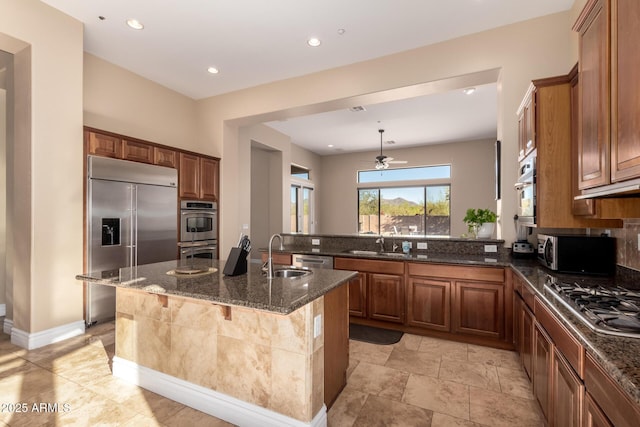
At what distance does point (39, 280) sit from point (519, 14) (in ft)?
17.7

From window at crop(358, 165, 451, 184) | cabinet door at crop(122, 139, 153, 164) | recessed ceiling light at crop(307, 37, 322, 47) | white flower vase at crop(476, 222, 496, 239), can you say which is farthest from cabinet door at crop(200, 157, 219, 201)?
window at crop(358, 165, 451, 184)

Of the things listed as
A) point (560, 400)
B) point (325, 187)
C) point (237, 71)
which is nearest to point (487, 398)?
point (560, 400)

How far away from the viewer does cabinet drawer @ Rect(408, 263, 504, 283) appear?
9.59 ft

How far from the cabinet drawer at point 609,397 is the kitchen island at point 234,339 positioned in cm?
118

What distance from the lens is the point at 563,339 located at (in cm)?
139

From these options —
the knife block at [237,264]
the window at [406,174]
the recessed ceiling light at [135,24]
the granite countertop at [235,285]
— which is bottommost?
the granite countertop at [235,285]

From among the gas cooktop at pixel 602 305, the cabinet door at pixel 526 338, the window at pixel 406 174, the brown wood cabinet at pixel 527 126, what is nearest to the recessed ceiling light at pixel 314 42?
the brown wood cabinet at pixel 527 126

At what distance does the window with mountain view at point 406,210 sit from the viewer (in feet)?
26.4

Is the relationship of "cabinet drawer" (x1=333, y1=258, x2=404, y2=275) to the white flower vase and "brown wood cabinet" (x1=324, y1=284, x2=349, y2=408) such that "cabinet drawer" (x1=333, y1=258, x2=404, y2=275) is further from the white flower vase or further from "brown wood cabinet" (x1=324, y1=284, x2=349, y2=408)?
"brown wood cabinet" (x1=324, y1=284, x2=349, y2=408)

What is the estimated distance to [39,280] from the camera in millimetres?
2877

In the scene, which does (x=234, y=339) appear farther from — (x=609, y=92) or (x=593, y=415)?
Answer: (x=609, y=92)

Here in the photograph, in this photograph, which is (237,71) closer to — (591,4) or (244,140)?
(244,140)

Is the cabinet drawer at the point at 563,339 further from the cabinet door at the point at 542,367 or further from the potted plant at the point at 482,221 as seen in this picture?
the potted plant at the point at 482,221

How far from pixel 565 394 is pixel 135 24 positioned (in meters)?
4.60
